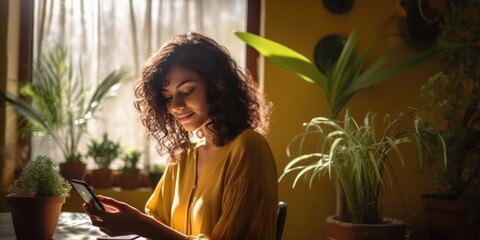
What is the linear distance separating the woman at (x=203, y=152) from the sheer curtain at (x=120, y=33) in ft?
5.26

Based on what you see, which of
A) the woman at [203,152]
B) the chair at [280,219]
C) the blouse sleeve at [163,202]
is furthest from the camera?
the blouse sleeve at [163,202]

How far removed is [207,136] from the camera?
6.16ft

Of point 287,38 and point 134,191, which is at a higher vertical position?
point 287,38

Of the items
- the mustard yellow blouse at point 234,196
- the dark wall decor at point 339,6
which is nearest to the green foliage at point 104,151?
the dark wall decor at point 339,6

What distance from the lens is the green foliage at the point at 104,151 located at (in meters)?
3.50

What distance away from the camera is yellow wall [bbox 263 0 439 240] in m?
3.48

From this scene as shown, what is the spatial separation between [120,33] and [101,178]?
2.98ft

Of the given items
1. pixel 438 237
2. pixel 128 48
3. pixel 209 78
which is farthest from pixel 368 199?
pixel 128 48

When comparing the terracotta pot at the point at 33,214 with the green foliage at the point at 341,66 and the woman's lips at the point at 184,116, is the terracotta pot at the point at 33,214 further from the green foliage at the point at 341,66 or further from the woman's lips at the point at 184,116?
the green foliage at the point at 341,66

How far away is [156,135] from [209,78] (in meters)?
0.45

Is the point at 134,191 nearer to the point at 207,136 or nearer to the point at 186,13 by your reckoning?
the point at 186,13

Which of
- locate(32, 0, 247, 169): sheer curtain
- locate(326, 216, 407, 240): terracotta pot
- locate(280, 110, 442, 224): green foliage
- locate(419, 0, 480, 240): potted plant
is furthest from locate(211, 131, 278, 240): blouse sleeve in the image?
locate(32, 0, 247, 169): sheer curtain

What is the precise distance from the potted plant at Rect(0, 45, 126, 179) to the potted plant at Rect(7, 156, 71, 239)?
72.4 inches

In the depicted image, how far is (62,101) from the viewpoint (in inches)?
139
